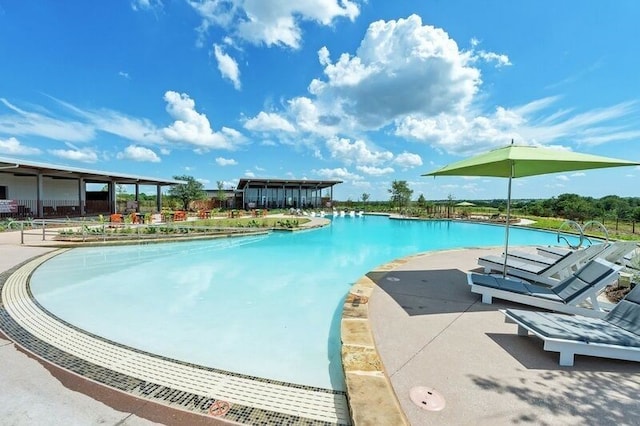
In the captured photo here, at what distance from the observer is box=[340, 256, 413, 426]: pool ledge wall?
1.67 metres

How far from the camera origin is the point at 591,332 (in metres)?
2.40

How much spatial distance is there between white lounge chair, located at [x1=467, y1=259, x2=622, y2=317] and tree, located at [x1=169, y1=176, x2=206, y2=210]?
25923 mm

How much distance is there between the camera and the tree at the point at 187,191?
1003 inches

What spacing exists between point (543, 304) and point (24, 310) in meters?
6.70

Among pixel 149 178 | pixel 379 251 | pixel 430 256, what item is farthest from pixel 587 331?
pixel 149 178

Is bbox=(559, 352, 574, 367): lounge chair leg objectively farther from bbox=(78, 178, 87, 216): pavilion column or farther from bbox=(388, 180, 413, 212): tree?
bbox=(388, 180, 413, 212): tree

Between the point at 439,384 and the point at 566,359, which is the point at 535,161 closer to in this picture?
the point at 566,359

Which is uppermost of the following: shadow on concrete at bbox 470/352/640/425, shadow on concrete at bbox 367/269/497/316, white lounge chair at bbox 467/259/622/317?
white lounge chair at bbox 467/259/622/317

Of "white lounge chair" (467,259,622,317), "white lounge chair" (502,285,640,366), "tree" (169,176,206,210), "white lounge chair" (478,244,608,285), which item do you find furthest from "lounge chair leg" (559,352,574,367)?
"tree" (169,176,206,210)

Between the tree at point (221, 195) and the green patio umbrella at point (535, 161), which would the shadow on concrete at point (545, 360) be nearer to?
the green patio umbrella at point (535, 161)

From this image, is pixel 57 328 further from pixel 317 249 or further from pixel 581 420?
pixel 317 249

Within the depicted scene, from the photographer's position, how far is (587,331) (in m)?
2.41

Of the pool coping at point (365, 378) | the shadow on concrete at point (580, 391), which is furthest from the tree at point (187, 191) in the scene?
the shadow on concrete at point (580, 391)

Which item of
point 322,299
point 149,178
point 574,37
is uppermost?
point 574,37
